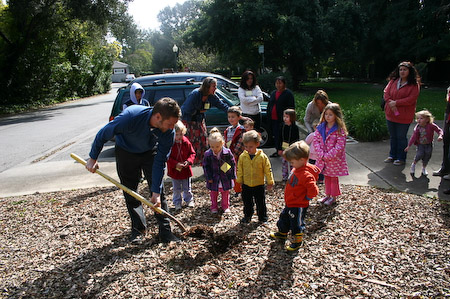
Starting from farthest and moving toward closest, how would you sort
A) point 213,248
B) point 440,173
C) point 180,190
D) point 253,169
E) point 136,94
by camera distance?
1. point 136,94
2. point 440,173
3. point 180,190
4. point 253,169
5. point 213,248

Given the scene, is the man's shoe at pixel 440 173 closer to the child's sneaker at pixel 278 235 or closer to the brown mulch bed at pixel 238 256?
the brown mulch bed at pixel 238 256

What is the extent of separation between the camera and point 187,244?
3893 mm

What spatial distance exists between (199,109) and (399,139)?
376cm

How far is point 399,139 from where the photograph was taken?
6.40 metres

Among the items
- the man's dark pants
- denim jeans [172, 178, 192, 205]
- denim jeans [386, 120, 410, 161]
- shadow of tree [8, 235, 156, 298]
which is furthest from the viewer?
denim jeans [386, 120, 410, 161]

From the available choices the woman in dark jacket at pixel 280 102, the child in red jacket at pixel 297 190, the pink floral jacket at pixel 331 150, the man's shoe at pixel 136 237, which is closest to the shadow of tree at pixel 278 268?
the child in red jacket at pixel 297 190

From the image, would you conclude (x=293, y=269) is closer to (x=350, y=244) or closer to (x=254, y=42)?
(x=350, y=244)

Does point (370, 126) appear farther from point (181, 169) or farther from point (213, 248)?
point (213, 248)

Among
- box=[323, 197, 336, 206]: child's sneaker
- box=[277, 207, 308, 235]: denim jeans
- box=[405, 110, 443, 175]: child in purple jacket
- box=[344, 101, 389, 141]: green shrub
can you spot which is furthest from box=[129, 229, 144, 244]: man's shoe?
box=[344, 101, 389, 141]: green shrub

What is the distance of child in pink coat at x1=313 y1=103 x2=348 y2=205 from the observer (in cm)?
455

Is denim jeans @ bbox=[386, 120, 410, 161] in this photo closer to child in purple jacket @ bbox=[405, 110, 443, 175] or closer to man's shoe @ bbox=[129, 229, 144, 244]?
child in purple jacket @ bbox=[405, 110, 443, 175]

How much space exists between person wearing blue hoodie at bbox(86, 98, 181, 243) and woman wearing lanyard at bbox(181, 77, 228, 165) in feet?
6.97

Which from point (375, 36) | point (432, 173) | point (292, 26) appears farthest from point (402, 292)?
point (375, 36)

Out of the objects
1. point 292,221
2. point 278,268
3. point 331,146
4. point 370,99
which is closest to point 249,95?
point 331,146
